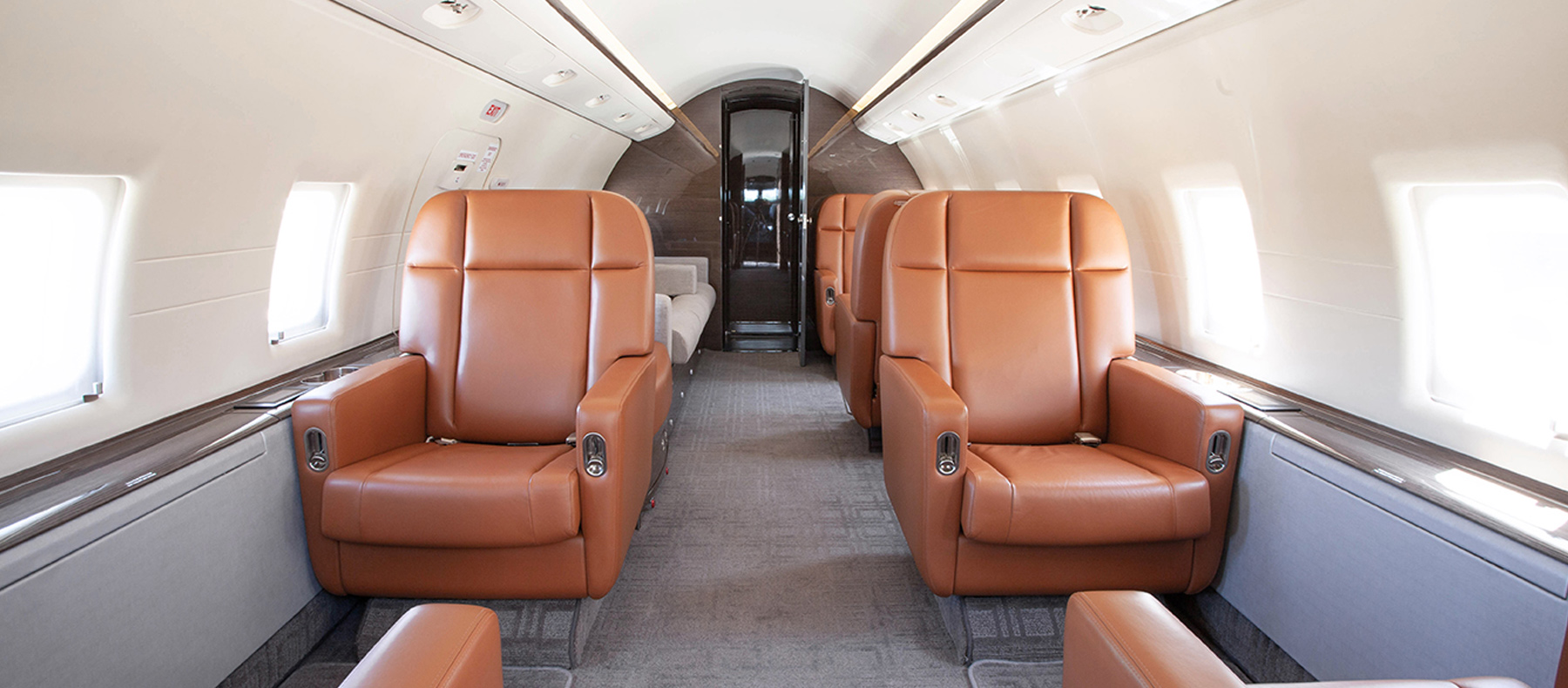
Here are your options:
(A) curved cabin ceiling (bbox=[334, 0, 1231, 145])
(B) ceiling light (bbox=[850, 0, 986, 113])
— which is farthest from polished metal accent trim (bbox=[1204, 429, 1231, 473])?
(B) ceiling light (bbox=[850, 0, 986, 113])

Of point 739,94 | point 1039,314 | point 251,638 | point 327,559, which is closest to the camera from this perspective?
point 251,638

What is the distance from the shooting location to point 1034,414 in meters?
2.65

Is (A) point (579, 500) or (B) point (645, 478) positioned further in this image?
(B) point (645, 478)

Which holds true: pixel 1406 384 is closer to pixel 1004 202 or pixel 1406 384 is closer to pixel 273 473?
pixel 1004 202

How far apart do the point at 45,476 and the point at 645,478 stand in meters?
1.58

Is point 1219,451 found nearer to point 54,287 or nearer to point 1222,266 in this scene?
point 1222,266

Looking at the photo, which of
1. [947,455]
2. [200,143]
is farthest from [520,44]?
[947,455]

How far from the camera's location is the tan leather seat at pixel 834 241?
6.09m

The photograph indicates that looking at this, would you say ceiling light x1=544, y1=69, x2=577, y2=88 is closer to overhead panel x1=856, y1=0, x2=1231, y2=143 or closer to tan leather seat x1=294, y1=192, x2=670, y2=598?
tan leather seat x1=294, y1=192, x2=670, y2=598

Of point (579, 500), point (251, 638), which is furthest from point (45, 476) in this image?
point (579, 500)

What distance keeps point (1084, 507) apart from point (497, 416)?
1.91m

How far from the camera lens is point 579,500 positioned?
213 cm

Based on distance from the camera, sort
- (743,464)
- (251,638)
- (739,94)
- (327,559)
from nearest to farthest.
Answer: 1. (251,638)
2. (327,559)
3. (743,464)
4. (739,94)

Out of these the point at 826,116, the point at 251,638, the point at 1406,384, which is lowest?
the point at 251,638
